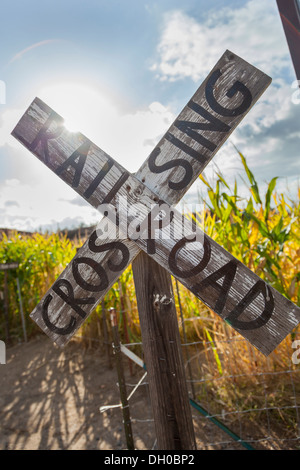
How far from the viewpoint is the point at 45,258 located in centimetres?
636

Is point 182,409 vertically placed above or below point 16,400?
above

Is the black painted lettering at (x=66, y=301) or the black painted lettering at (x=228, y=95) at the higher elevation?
the black painted lettering at (x=228, y=95)

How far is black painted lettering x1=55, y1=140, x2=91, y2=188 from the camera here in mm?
1174

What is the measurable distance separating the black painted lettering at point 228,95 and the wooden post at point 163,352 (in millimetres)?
547


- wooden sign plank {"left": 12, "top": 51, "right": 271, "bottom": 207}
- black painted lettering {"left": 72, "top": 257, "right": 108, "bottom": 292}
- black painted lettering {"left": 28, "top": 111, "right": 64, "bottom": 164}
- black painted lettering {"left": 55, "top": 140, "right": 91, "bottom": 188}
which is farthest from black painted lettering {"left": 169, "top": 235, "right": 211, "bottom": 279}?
black painted lettering {"left": 28, "top": 111, "right": 64, "bottom": 164}

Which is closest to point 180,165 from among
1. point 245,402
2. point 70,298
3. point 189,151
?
point 189,151

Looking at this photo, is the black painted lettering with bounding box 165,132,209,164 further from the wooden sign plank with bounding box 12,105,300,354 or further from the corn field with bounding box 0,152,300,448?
the corn field with bounding box 0,152,300,448

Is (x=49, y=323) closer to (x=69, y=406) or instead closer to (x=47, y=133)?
(x=47, y=133)

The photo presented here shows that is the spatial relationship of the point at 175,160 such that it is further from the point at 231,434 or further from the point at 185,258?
the point at 231,434

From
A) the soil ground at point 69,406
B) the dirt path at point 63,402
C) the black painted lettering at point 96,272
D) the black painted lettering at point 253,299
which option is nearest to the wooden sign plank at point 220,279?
the black painted lettering at point 253,299

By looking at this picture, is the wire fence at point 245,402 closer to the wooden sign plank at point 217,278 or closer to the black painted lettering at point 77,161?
the wooden sign plank at point 217,278

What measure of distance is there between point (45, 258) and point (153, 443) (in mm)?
4180

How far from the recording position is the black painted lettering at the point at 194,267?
42.6 inches
